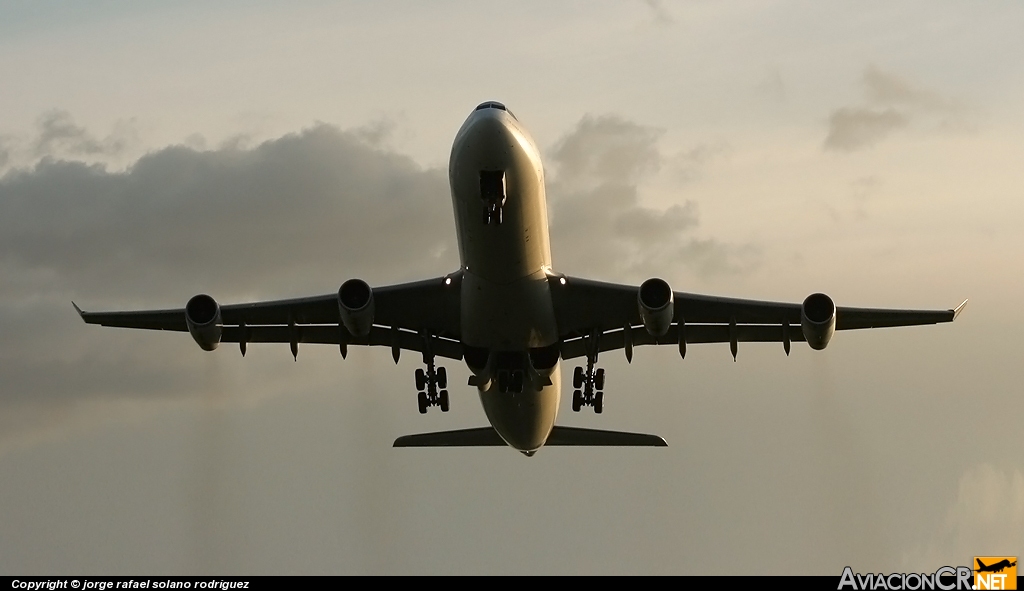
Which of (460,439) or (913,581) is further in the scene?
(460,439)

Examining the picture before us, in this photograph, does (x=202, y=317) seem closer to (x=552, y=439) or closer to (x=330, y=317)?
(x=330, y=317)

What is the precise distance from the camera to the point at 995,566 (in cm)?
3338

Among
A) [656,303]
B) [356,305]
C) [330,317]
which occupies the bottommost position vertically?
[656,303]

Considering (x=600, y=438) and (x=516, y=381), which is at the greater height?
(x=516, y=381)

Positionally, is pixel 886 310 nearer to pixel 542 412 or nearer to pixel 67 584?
pixel 542 412

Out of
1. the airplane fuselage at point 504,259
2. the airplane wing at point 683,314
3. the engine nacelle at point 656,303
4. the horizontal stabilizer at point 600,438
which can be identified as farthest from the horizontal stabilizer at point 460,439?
the engine nacelle at point 656,303

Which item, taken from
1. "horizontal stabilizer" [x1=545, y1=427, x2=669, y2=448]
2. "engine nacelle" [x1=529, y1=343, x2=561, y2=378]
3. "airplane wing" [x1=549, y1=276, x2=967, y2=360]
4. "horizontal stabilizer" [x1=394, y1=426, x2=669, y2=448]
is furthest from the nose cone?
"horizontal stabilizer" [x1=545, y1=427, x2=669, y2=448]

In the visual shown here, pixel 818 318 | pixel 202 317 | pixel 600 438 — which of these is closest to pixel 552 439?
pixel 600 438

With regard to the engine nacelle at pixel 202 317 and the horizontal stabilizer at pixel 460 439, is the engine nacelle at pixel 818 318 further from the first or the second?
the engine nacelle at pixel 202 317

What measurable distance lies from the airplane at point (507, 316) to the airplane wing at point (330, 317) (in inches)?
1.7

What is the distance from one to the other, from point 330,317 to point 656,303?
9.82m

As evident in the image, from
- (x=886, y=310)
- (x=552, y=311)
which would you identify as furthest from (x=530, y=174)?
(x=886, y=310)

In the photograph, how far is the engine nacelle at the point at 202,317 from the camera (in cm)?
3312

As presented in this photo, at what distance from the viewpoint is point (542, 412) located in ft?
126
